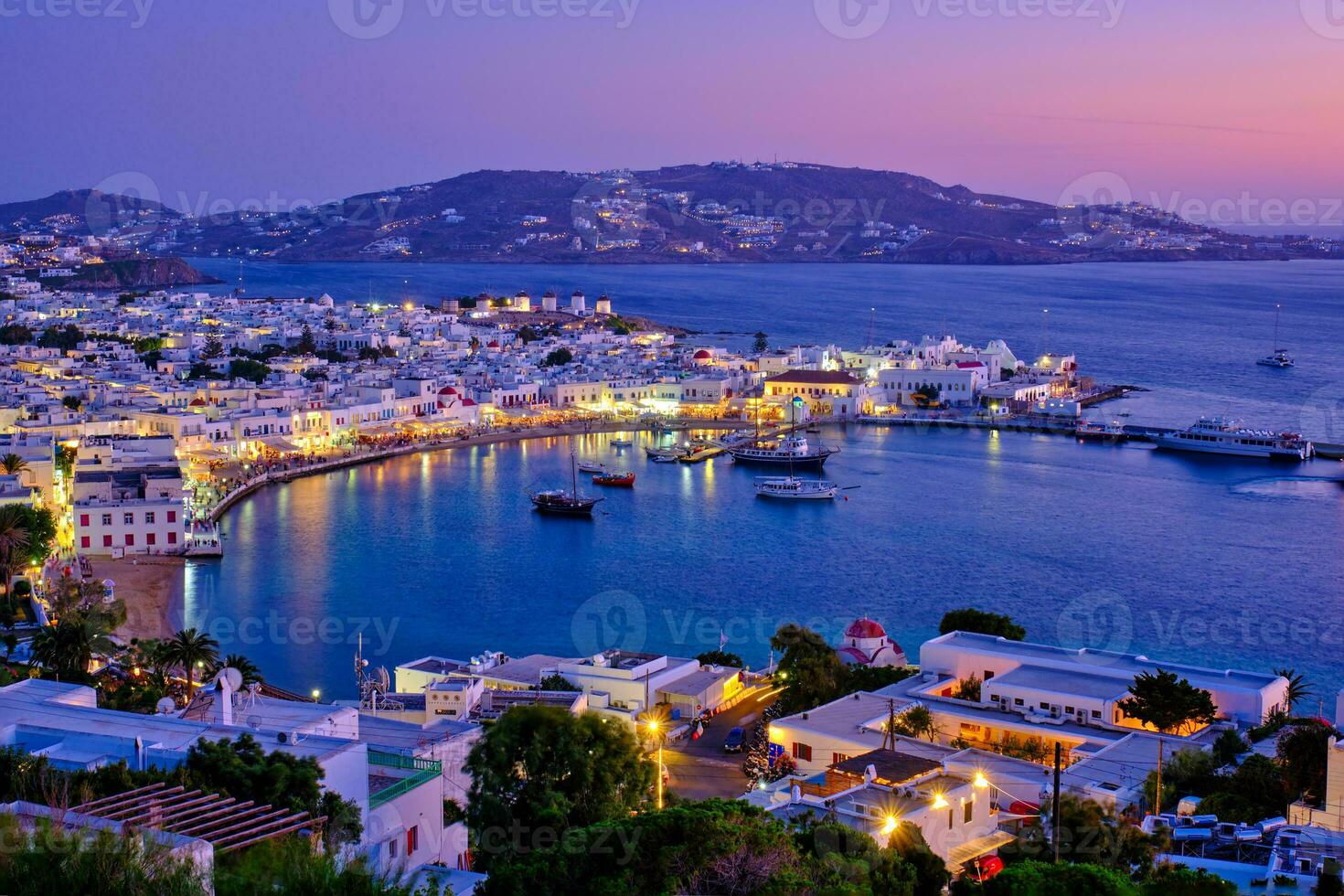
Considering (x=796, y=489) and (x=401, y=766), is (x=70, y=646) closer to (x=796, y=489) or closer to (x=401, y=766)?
(x=401, y=766)

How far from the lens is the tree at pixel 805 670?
770 cm

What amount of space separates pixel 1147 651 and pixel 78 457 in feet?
35.2

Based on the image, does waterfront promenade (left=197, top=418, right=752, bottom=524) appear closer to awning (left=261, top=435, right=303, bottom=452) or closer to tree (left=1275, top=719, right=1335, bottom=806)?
awning (left=261, top=435, right=303, bottom=452)

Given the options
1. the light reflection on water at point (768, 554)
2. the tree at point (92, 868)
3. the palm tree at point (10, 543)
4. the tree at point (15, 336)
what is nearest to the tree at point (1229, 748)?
A: the light reflection on water at point (768, 554)

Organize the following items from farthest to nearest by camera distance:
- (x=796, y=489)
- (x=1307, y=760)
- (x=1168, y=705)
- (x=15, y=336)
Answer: (x=15, y=336) → (x=796, y=489) → (x=1168, y=705) → (x=1307, y=760)

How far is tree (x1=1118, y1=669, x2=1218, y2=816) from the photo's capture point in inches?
278

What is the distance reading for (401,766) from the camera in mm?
4891

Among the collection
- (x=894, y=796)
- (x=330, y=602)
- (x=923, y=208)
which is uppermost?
(x=923, y=208)

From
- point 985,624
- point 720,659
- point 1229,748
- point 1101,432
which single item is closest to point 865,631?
point 985,624

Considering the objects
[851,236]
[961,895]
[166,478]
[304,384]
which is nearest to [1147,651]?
[961,895]

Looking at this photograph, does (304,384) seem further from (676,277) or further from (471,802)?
(676,277)

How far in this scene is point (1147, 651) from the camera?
1034cm

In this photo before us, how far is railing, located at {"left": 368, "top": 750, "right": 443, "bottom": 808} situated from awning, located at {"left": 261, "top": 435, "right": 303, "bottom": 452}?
14721 mm

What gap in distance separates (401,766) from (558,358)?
22977 millimetres
